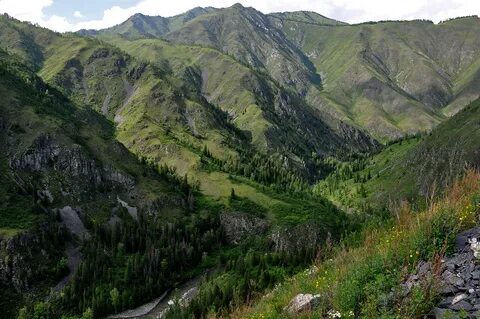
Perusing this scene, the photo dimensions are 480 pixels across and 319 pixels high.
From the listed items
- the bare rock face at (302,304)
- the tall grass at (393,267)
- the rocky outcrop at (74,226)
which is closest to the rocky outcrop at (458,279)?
the tall grass at (393,267)

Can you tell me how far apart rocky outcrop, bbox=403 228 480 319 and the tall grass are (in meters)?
0.34

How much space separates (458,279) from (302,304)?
748 cm

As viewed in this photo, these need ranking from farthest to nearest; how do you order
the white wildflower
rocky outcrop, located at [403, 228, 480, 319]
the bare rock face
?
the bare rock face < the white wildflower < rocky outcrop, located at [403, 228, 480, 319]

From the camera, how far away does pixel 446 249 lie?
20.3 metres

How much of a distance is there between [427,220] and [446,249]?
182 centimetres

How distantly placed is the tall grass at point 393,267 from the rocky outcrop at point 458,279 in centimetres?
34

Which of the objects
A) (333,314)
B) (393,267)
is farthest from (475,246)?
(333,314)

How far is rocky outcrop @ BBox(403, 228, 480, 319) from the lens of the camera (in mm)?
17453

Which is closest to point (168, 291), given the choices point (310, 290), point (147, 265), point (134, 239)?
point (147, 265)

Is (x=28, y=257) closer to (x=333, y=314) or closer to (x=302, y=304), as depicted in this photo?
(x=302, y=304)

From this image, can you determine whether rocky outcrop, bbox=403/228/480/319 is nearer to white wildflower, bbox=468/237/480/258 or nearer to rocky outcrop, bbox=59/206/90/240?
white wildflower, bbox=468/237/480/258

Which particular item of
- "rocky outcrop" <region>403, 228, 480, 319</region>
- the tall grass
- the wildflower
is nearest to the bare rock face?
the tall grass

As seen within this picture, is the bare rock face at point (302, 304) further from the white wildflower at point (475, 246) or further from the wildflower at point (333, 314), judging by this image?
the white wildflower at point (475, 246)

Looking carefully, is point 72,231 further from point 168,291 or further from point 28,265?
point 168,291
